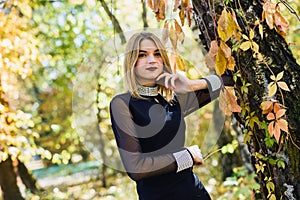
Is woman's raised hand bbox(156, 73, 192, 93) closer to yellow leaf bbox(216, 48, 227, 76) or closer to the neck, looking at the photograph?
the neck

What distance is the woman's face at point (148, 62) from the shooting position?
56.0 inches

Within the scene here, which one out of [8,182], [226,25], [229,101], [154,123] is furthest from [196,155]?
[8,182]

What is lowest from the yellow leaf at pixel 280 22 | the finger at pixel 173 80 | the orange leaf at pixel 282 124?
the orange leaf at pixel 282 124

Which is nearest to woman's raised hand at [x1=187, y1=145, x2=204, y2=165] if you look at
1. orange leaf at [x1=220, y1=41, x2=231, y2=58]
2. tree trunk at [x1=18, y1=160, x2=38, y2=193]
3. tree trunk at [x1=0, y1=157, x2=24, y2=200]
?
orange leaf at [x1=220, y1=41, x2=231, y2=58]

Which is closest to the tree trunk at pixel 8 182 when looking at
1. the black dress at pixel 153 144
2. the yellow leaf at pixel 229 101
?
the black dress at pixel 153 144

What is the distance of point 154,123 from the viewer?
138cm

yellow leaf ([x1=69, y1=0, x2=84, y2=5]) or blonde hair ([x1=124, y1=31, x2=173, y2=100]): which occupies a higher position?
yellow leaf ([x1=69, y1=0, x2=84, y2=5])

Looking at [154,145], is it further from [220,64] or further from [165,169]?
[220,64]

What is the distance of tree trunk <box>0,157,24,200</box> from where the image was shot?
4.18 m

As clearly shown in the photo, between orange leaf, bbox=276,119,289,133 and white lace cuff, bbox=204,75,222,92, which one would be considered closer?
orange leaf, bbox=276,119,289,133

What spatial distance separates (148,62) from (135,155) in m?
0.31

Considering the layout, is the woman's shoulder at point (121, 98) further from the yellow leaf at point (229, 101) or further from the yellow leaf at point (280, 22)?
the yellow leaf at point (280, 22)

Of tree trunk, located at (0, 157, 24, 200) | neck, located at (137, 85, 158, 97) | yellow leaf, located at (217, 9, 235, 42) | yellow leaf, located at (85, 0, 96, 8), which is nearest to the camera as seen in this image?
yellow leaf, located at (217, 9, 235, 42)

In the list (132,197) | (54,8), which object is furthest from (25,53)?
(132,197)
